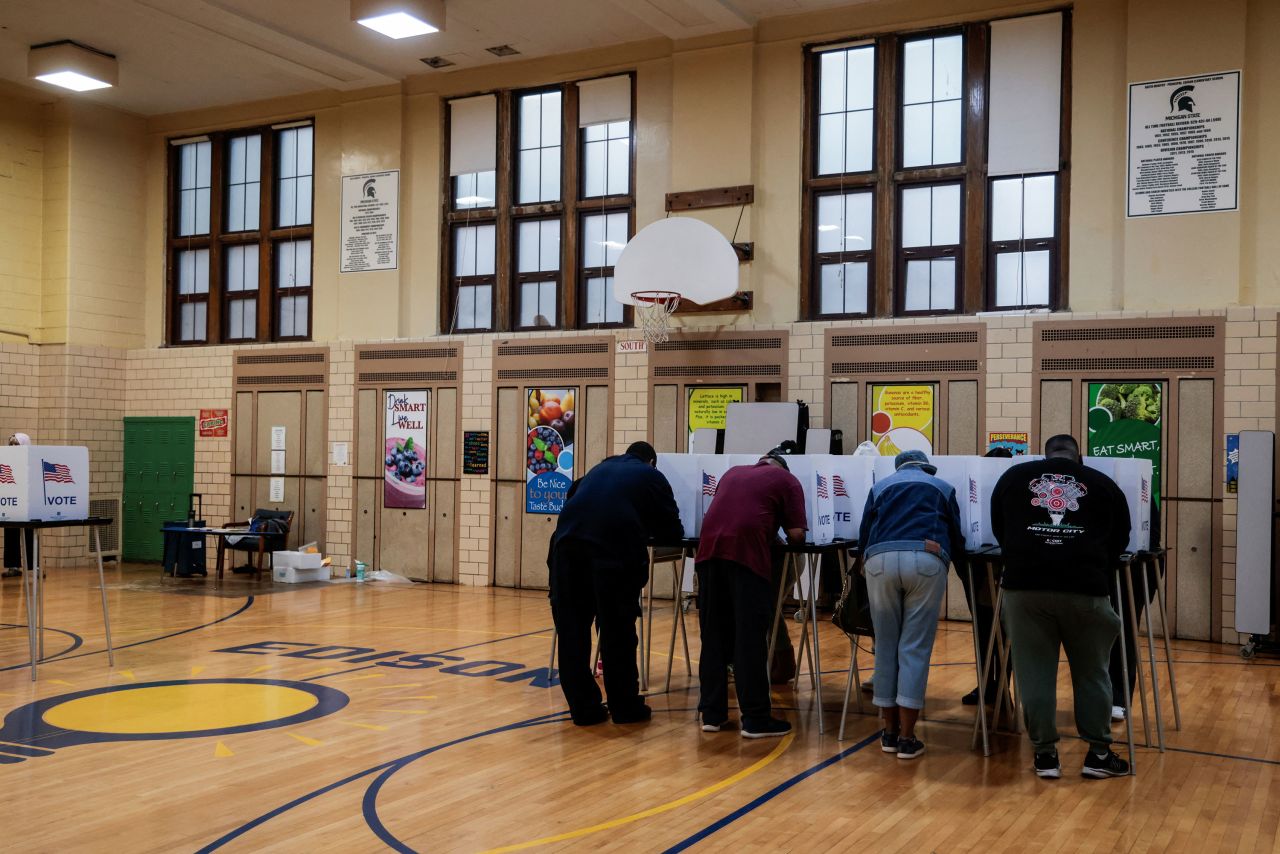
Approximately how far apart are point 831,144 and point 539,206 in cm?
366

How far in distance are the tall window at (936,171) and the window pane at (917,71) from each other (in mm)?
12

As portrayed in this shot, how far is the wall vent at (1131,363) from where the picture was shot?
10.5m

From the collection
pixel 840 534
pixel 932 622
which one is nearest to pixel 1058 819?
pixel 932 622

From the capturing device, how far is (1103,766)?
5.68 metres

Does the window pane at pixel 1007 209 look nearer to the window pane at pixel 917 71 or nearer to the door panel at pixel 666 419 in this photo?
the window pane at pixel 917 71

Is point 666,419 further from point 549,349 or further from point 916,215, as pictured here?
point 916,215

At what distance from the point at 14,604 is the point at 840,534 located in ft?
29.0

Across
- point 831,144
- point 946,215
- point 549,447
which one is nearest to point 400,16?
point 831,144

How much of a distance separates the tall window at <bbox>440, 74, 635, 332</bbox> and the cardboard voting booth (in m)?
6.54

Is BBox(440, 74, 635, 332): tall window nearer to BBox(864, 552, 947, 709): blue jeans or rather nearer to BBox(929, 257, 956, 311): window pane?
BBox(929, 257, 956, 311): window pane

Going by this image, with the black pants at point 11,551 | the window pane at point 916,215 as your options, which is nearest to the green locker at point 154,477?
the black pants at point 11,551

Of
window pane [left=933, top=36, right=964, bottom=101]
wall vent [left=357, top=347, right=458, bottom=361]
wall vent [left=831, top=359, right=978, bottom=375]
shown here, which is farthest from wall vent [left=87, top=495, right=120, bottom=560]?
window pane [left=933, top=36, right=964, bottom=101]

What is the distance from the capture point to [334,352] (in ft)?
49.7

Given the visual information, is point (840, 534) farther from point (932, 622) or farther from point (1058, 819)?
point (1058, 819)
